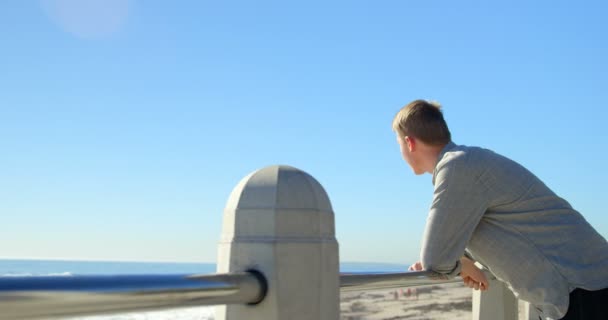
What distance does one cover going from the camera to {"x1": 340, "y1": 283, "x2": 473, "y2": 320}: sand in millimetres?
15806

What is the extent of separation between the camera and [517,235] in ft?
7.73

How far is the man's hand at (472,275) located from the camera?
2.58 metres

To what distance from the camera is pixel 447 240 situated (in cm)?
233

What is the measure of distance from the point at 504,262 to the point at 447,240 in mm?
242

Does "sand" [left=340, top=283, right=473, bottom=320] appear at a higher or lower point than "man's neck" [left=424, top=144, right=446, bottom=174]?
lower

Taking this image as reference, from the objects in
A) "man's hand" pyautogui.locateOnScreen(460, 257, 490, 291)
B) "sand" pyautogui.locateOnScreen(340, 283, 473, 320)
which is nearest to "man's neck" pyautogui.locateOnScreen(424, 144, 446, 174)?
"man's hand" pyautogui.locateOnScreen(460, 257, 490, 291)

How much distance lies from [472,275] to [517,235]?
35cm

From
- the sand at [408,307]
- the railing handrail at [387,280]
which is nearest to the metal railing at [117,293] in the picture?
the railing handrail at [387,280]

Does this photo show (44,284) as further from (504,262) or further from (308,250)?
(504,262)

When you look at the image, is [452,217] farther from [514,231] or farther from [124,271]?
[124,271]

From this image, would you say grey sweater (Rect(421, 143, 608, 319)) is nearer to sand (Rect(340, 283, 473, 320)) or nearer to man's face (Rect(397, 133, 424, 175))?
man's face (Rect(397, 133, 424, 175))

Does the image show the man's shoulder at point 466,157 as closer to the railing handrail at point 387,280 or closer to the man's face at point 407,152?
the man's face at point 407,152

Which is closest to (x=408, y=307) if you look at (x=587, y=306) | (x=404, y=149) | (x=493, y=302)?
(x=493, y=302)

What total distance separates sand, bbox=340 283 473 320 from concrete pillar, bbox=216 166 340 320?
12331 millimetres
